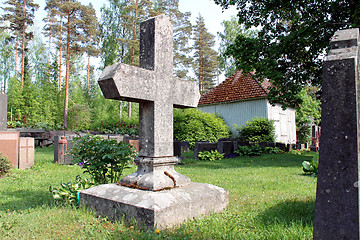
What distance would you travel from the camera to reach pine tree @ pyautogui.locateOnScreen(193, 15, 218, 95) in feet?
114

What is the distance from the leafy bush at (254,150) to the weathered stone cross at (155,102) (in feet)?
31.0

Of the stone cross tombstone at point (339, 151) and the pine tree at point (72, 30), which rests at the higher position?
the pine tree at point (72, 30)

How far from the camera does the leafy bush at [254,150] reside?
12.8 metres

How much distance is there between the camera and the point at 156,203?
3.00 m

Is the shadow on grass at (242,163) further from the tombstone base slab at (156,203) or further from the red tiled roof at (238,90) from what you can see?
the red tiled roof at (238,90)

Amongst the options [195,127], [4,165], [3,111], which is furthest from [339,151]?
[195,127]

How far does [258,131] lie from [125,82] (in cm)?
1486

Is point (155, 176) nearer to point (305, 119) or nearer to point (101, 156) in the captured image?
point (101, 156)

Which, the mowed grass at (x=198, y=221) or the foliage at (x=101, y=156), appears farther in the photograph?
the foliage at (x=101, y=156)

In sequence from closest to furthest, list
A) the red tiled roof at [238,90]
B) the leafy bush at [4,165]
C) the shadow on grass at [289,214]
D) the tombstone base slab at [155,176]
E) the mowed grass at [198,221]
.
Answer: the mowed grass at [198,221]
the shadow on grass at [289,214]
the tombstone base slab at [155,176]
the leafy bush at [4,165]
the red tiled roof at [238,90]

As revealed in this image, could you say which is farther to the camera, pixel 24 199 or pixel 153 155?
pixel 24 199

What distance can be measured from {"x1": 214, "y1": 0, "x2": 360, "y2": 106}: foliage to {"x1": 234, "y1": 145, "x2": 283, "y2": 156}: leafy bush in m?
2.97

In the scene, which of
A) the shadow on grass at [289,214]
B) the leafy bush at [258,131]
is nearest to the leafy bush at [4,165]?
the shadow on grass at [289,214]

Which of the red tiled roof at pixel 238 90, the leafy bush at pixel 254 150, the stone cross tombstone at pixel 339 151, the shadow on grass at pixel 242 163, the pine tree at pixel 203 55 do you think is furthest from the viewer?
the pine tree at pixel 203 55
